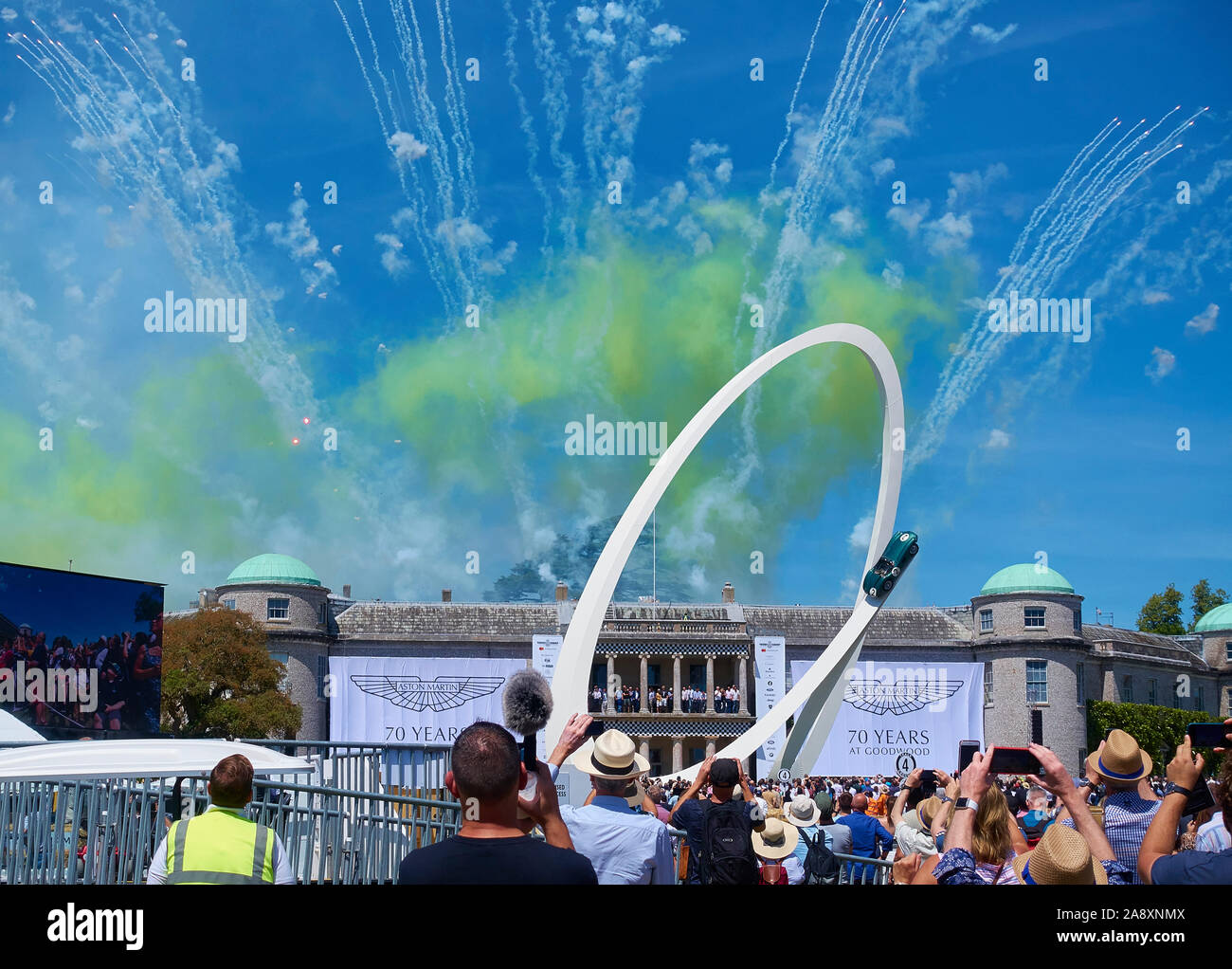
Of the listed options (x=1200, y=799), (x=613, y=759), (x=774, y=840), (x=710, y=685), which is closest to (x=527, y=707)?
(x=613, y=759)

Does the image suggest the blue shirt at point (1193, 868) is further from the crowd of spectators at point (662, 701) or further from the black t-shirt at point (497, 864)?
the crowd of spectators at point (662, 701)

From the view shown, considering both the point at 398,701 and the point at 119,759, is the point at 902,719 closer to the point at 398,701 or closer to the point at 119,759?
the point at 398,701

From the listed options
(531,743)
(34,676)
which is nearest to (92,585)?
(34,676)

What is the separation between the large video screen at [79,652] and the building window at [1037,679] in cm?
5920

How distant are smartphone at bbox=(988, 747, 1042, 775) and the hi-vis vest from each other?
4.01 meters

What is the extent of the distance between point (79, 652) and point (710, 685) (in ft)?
154

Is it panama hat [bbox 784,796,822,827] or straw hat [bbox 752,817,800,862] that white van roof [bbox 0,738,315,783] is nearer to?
straw hat [bbox 752,817,800,862]

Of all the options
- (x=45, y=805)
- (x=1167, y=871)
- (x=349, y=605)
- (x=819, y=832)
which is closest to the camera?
(x=1167, y=871)

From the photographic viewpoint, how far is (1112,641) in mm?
84688

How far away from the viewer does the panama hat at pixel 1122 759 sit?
7.55 m

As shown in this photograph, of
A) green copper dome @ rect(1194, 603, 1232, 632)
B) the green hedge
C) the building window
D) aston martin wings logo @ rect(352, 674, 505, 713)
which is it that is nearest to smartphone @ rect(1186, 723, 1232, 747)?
aston martin wings logo @ rect(352, 674, 505, 713)

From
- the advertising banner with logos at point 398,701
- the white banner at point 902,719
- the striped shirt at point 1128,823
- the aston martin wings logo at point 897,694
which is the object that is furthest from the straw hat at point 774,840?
the aston martin wings logo at point 897,694

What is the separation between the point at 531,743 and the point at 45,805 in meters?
7.63
